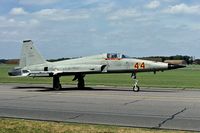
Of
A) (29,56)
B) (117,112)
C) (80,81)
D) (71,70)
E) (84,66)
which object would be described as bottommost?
(117,112)

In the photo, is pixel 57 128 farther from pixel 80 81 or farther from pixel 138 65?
pixel 80 81

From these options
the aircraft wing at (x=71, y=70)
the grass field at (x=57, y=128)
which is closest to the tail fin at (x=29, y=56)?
the aircraft wing at (x=71, y=70)

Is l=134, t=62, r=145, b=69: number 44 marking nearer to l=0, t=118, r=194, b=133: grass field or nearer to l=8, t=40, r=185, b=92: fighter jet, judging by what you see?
l=8, t=40, r=185, b=92: fighter jet

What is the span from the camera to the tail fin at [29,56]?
2839 cm

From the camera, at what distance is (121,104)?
15836 mm

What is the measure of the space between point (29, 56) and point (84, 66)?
15.8ft

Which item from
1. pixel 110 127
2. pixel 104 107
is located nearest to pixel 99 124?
pixel 110 127

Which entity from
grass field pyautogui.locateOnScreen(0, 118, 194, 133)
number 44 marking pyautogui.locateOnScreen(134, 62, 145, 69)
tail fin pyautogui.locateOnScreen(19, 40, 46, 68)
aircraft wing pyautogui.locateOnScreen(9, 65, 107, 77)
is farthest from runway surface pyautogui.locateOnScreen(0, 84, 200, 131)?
tail fin pyautogui.locateOnScreen(19, 40, 46, 68)

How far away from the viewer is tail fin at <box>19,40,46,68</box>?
28391mm

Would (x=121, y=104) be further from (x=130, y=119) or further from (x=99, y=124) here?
(x=99, y=124)

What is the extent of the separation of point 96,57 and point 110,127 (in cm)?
1558

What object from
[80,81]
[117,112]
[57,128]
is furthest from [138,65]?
[57,128]

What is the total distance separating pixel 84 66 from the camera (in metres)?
25.8

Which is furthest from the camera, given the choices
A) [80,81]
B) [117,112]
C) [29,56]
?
[29,56]
